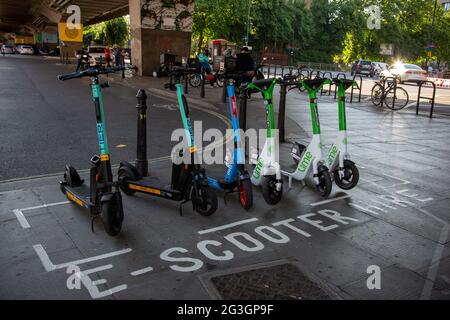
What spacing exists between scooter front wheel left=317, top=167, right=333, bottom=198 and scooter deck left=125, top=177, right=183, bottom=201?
1.79 metres

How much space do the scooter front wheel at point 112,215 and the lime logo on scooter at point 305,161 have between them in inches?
96.0

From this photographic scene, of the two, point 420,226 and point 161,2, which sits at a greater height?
point 161,2

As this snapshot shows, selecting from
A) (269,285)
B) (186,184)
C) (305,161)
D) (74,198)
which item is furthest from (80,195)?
(305,161)

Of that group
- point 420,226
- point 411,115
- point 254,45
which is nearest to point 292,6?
point 254,45

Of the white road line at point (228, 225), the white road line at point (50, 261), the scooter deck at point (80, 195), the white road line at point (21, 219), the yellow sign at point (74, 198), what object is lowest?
the white road line at point (50, 261)

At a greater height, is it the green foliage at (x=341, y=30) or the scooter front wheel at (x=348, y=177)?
the green foliage at (x=341, y=30)

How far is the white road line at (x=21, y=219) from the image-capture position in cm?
421

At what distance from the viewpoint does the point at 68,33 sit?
163 ft

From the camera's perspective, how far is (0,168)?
609cm

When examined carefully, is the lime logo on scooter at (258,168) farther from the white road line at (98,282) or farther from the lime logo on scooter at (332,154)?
the white road line at (98,282)

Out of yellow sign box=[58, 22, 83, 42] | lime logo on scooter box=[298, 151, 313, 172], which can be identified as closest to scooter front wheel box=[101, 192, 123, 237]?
lime logo on scooter box=[298, 151, 313, 172]

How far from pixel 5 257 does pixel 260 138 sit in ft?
18.0

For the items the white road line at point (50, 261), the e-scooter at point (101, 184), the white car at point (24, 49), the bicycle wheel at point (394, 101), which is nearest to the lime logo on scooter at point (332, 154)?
the e-scooter at point (101, 184)
